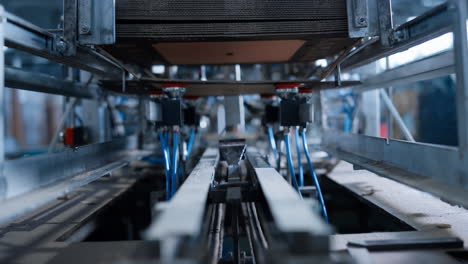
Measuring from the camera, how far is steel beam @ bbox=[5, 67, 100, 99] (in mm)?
1362

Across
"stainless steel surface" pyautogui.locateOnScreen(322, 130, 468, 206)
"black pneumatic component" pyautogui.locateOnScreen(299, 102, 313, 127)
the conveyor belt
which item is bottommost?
"stainless steel surface" pyautogui.locateOnScreen(322, 130, 468, 206)

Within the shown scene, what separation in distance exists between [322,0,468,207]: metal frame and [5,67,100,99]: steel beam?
4.71 feet

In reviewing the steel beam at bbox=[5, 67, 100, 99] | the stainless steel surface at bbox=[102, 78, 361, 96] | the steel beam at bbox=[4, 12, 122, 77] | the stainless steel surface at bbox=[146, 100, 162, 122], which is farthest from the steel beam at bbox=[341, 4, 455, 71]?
the steel beam at bbox=[5, 67, 100, 99]

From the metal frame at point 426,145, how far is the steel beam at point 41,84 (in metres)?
1.44

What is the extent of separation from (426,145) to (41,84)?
160 centimetres

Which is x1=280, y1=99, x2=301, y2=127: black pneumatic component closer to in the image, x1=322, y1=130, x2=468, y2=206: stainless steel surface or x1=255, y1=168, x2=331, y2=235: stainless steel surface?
x1=322, y1=130, x2=468, y2=206: stainless steel surface

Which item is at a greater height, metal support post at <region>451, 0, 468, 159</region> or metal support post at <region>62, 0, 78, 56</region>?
metal support post at <region>62, 0, 78, 56</region>

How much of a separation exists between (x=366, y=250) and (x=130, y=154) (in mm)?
1447

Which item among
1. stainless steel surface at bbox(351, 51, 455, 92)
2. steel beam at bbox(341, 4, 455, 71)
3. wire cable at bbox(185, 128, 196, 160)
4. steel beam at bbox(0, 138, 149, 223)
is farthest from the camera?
wire cable at bbox(185, 128, 196, 160)

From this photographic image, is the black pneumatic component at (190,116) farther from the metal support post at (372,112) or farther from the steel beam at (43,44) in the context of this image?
the metal support post at (372,112)

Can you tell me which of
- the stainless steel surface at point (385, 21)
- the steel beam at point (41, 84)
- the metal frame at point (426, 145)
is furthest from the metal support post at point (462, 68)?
the steel beam at point (41, 84)

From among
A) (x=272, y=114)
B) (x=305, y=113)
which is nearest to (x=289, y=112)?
(x=305, y=113)

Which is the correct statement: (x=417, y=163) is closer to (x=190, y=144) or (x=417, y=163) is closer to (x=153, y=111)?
(x=153, y=111)

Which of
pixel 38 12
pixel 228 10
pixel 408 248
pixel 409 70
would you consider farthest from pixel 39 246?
pixel 38 12
